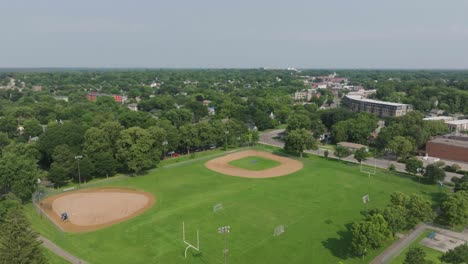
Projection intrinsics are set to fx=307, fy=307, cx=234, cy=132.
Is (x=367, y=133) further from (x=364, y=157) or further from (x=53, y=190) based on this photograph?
(x=53, y=190)

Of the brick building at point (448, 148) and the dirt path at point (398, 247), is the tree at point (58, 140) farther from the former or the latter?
the brick building at point (448, 148)

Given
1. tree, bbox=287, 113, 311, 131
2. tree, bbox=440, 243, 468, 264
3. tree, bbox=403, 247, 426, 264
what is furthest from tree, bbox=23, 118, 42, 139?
tree, bbox=440, 243, 468, 264

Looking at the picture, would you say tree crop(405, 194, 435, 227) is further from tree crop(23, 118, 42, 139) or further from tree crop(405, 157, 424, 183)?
tree crop(23, 118, 42, 139)

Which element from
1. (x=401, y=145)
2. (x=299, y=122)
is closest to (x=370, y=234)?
(x=401, y=145)

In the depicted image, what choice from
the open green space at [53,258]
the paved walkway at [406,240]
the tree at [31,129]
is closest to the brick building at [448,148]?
the paved walkway at [406,240]

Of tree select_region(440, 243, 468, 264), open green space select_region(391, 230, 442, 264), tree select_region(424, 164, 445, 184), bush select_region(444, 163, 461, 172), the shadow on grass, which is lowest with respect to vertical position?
the shadow on grass
